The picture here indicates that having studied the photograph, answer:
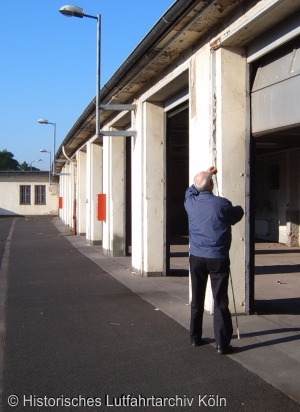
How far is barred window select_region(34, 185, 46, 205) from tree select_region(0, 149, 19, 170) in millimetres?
78942

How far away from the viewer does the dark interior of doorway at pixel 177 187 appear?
472 inches

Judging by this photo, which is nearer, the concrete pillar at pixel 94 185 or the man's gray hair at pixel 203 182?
the man's gray hair at pixel 203 182

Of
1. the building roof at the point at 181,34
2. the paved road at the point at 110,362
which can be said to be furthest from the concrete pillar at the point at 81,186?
the paved road at the point at 110,362

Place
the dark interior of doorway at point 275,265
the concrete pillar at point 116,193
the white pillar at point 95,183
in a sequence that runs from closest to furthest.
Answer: the dark interior of doorway at point 275,265
the concrete pillar at point 116,193
the white pillar at point 95,183

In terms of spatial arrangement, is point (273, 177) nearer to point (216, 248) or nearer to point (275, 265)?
point (275, 265)

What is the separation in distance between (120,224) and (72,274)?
3.54 meters

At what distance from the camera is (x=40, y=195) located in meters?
A: 51.0

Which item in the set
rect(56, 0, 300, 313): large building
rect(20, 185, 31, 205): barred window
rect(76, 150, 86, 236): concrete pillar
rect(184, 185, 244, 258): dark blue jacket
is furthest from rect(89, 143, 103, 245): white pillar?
rect(20, 185, 31, 205): barred window

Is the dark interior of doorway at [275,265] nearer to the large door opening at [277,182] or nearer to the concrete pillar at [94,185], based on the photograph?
the large door opening at [277,182]

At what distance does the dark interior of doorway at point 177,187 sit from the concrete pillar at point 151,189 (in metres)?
0.15

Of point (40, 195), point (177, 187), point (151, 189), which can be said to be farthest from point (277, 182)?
point (40, 195)

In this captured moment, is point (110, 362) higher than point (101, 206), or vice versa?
point (101, 206)

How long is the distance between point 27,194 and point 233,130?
44478 millimetres

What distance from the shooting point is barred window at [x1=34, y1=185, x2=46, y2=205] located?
5081 cm
